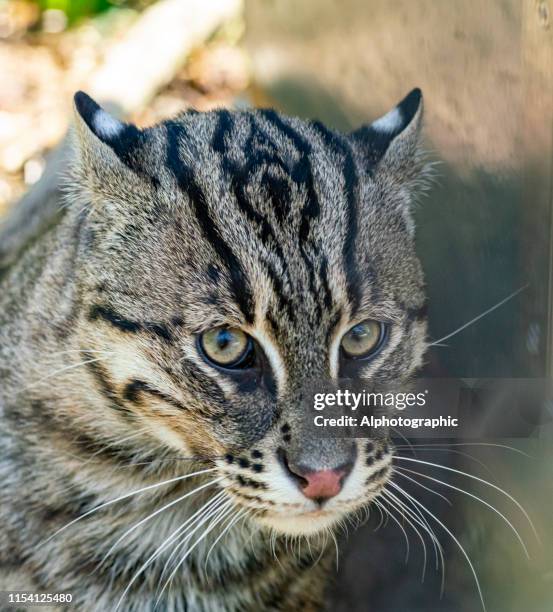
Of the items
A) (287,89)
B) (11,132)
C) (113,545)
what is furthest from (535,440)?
(11,132)

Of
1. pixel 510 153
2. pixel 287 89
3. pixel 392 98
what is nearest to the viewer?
pixel 510 153

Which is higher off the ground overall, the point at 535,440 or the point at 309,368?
the point at 309,368

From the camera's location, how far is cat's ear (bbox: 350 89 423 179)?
1.55 meters

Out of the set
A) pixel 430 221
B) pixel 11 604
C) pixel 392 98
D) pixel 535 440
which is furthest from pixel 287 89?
pixel 11 604

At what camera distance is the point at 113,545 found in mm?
1698

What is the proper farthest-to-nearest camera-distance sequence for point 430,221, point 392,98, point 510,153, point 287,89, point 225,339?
point 287,89
point 392,98
point 430,221
point 510,153
point 225,339

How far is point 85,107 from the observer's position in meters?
1.51

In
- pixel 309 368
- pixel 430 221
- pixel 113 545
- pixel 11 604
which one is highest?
pixel 430 221

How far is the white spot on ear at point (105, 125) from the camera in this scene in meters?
1.50

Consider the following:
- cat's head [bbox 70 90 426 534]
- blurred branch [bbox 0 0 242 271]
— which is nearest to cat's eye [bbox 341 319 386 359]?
cat's head [bbox 70 90 426 534]

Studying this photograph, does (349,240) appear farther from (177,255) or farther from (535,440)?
(535,440)

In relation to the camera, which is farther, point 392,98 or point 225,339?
point 392,98

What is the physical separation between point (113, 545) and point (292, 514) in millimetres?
447

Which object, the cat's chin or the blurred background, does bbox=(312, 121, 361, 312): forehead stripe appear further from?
the cat's chin
